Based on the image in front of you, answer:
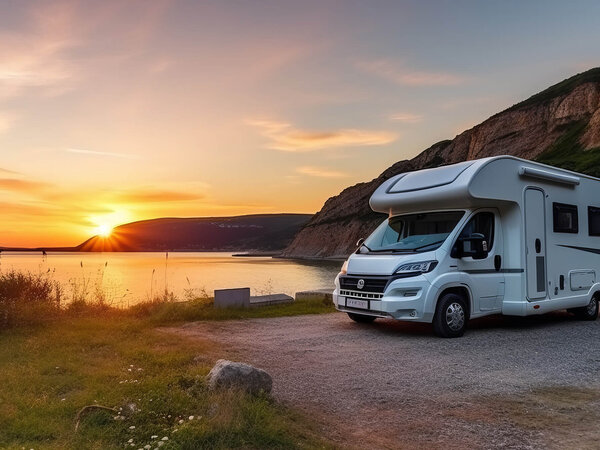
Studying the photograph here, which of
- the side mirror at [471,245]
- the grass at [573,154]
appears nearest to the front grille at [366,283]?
the side mirror at [471,245]

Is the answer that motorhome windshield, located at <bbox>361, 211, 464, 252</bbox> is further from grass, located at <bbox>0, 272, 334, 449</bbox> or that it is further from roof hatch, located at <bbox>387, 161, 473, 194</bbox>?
grass, located at <bbox>0, 272, 334, 449</bbox>

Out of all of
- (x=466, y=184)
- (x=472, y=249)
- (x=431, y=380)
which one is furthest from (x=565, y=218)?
(x=431, y=380)

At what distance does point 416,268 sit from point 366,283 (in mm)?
1048

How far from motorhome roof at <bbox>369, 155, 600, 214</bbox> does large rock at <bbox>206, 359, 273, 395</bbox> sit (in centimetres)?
602

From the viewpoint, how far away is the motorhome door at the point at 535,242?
1073 cm

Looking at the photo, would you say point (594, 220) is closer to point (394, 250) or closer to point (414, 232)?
point (414, 232)

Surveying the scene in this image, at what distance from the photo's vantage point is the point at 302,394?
6.01m

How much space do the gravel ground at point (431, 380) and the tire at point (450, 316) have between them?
0.77ft

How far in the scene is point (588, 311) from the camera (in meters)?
12.3

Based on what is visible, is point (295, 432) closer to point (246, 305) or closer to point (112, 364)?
point (112, 364)

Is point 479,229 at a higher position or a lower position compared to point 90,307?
higher

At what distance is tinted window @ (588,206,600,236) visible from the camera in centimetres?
1241

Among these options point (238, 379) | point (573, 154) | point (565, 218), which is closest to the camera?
point (238, 379)

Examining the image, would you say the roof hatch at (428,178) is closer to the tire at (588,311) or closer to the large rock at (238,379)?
the tire at (588,311)
